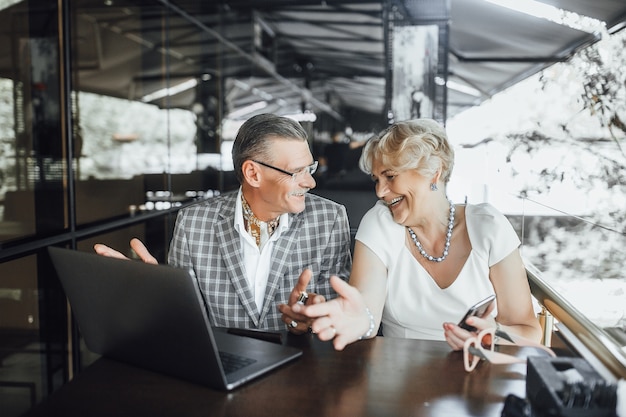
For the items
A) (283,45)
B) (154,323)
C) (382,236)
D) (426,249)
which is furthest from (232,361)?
(283,45)

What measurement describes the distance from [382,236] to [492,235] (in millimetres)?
402

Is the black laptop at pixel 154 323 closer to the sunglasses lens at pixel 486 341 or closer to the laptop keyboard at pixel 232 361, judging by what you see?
the laptop keyboard at pixel 232 361

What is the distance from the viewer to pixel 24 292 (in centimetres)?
288

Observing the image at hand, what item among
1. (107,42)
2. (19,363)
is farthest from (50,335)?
(107,42)

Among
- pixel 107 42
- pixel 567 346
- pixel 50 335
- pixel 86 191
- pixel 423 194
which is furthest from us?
pixel 107 42

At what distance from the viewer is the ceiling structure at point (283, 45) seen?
4008 mm

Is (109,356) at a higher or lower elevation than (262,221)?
lower

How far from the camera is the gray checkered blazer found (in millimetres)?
2068

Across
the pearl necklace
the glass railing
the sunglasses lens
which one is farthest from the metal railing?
the pearl necklace

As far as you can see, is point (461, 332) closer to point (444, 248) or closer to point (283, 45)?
point (444, 248)

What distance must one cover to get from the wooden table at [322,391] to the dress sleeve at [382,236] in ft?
2.21

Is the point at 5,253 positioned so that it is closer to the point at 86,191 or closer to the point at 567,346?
the point at 86,191

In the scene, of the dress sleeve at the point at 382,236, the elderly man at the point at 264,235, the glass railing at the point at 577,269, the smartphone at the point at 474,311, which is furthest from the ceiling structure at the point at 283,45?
the smartphone at the point at 474,311

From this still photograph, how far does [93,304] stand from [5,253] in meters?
1.65
